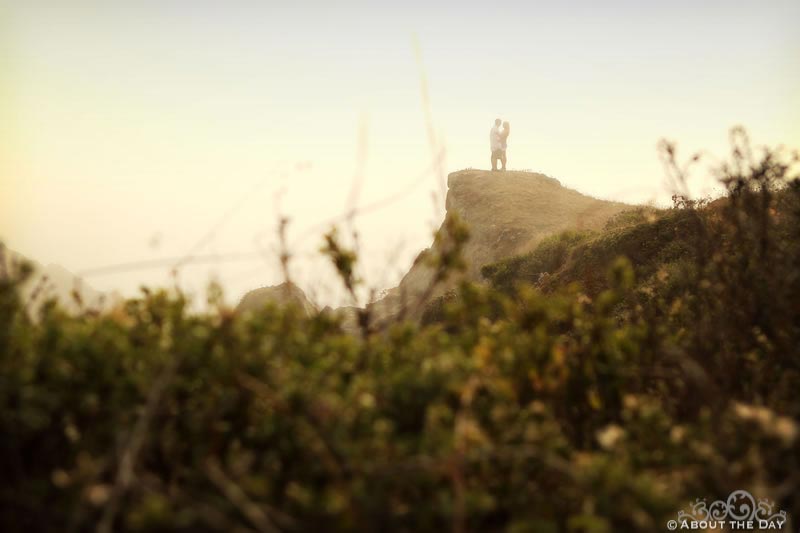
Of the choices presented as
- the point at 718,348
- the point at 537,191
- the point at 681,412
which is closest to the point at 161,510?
the point at 681,412

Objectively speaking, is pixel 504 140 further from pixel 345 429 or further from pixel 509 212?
pixel 345 429

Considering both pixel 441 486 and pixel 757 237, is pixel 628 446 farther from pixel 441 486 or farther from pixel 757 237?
pixel 757 237

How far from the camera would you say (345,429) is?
1.75 m

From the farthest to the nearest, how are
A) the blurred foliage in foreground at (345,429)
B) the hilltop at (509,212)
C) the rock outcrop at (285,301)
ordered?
the hilltop at (509,212), the rock outcrop at (285,301), the blurred foliage in foreground at (345,429)

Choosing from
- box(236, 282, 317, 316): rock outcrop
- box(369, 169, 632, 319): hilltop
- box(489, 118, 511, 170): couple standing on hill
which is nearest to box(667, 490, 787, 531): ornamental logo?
box(236, 282, 317, 316): rock outcrop

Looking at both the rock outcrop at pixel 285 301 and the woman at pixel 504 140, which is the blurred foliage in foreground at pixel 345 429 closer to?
the rock outcrop at pixel 285 301

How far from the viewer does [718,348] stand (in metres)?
3.51

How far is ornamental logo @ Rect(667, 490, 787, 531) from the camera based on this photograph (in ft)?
6.48

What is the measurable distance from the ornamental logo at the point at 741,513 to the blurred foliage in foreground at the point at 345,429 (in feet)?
0.19

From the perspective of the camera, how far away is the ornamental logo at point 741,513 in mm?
1974

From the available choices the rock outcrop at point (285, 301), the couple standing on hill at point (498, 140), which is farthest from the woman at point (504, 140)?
the rock outcrop at point (285, 301)

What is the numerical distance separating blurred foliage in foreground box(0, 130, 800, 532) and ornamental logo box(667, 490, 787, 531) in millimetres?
58

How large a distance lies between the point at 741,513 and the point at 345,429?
62.1 inches

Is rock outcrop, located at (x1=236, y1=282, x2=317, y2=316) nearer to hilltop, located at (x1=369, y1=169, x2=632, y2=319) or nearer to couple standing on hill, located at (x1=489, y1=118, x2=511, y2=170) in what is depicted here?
hilltop, located at (x1=369, y1=169, x2=632, y2=319)
